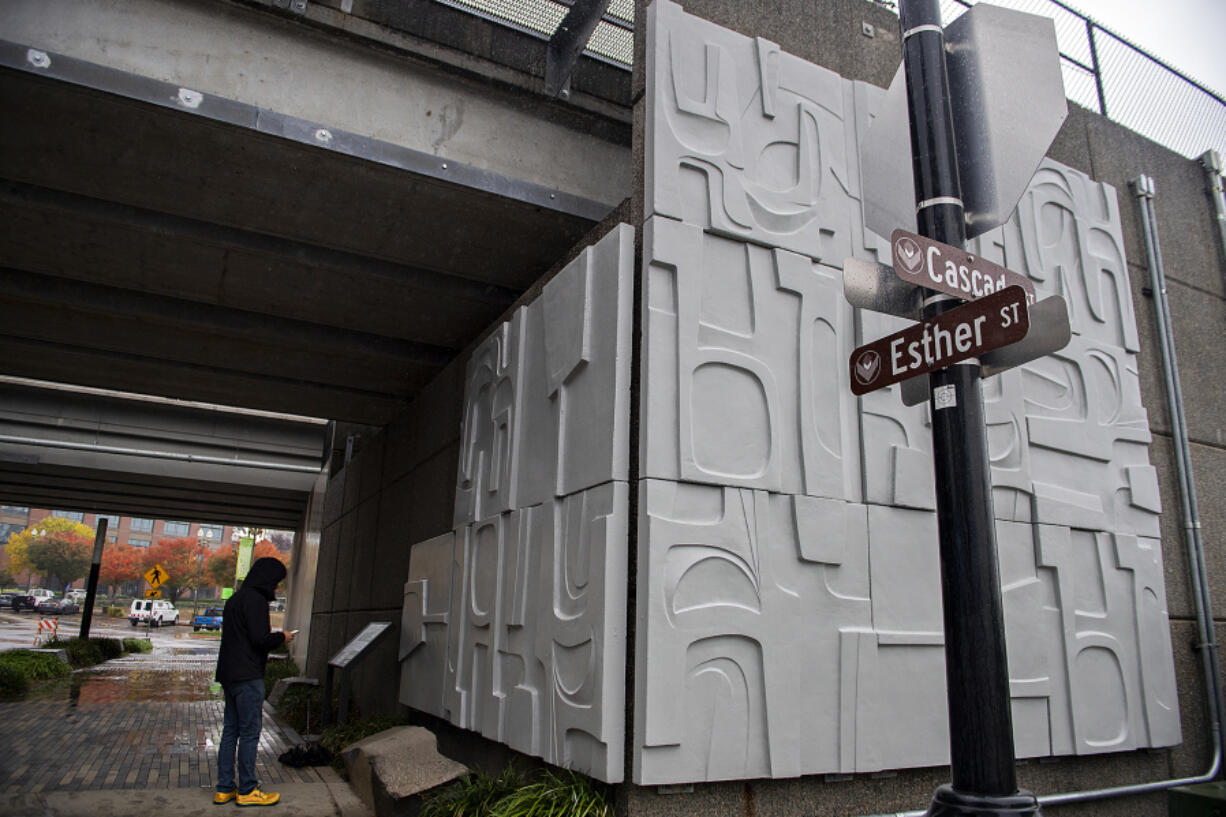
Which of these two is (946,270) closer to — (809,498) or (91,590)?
(809,498)

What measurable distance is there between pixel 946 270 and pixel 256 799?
6529 millimetres

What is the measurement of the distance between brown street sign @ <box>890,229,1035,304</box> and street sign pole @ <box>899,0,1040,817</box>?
3.8 inches

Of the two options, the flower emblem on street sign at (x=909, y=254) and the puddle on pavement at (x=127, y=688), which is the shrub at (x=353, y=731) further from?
the flower emblem on street sign at (x=909, y=254)

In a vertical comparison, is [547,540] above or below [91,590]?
below

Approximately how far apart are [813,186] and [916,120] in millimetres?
2919

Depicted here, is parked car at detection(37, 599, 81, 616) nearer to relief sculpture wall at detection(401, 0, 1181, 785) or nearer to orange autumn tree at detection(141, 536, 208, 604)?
orange autumn tree at detection(141, 536, 208, 604)

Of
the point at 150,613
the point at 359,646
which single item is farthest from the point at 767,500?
the point at 150,613

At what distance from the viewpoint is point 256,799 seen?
6891 millimetres

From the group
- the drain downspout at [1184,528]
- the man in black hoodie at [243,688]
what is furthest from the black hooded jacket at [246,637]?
the drain downspout at [1184,528]

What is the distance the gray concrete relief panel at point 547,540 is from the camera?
18.6ft

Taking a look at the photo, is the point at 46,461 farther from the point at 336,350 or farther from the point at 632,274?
the point at 632,274

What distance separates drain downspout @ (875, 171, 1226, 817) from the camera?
23.1 feet

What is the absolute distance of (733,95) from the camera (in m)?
6.65

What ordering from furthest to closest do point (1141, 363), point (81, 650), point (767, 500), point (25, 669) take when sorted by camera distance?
point (81, 650) → point (25, 669) → point (1141, 363) → point (767, 500)
